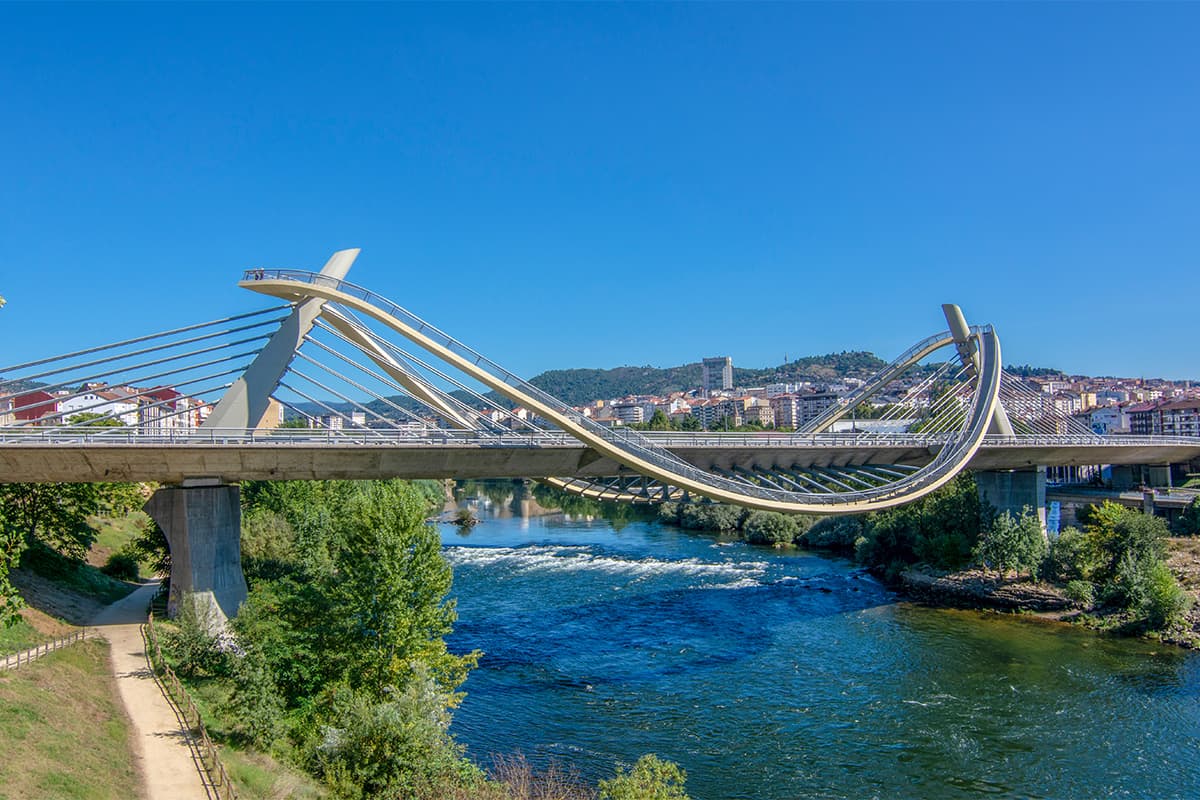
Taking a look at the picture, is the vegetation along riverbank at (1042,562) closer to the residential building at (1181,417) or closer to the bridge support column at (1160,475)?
the bridge support column at (1160,475)

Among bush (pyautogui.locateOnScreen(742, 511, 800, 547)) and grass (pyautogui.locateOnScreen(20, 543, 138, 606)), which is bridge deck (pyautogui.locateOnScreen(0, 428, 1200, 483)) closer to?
grass (pyautogui.locateOnScreen(20, 543, 138, 606))

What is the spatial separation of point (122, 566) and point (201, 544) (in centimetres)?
1257

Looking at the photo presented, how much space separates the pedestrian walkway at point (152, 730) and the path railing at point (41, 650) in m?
0.64

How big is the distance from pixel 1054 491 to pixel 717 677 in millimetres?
36141

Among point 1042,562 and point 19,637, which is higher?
point 19,637

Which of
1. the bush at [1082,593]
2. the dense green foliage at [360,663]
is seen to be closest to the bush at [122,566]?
the dense green foliage at [360,663]

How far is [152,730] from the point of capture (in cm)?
1547

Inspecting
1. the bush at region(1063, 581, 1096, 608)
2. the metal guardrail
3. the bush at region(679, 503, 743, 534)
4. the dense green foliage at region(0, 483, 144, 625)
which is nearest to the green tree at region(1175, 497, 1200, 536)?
the bush at region(1063, 581, 1096, 608)

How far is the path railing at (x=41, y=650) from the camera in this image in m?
16.8

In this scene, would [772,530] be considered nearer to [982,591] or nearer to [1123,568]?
[982,591]

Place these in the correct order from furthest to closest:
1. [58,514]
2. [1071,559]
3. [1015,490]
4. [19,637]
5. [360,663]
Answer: [1015,490], [1071,559], [58,514], [19,637], [360,663]

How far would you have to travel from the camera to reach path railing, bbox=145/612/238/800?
13.3m

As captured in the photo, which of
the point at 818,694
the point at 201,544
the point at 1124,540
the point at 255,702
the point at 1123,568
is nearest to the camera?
the point at 255,702

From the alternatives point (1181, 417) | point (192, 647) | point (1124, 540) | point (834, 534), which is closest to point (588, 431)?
point (192, 647)
